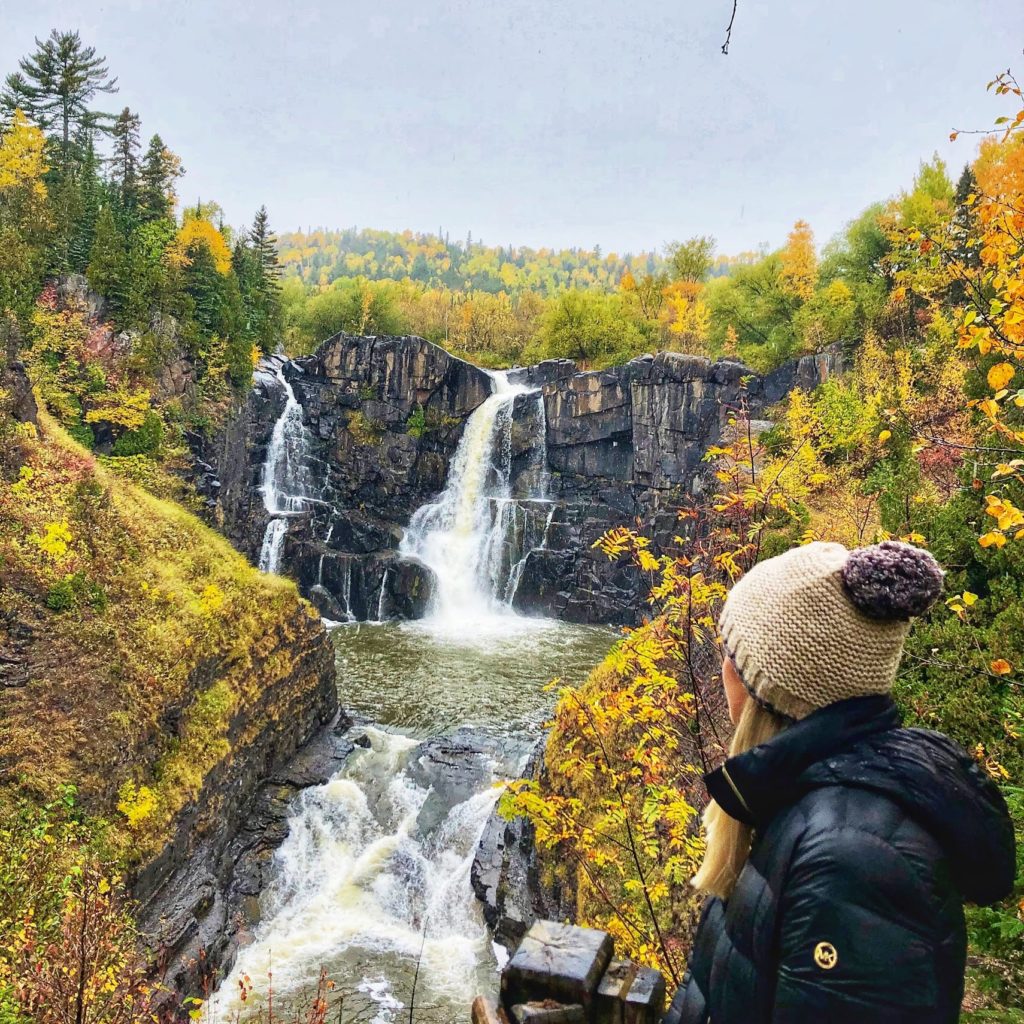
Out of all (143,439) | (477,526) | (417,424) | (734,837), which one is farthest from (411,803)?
(417,424)

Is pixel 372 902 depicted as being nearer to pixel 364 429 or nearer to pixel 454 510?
pixel 454 510

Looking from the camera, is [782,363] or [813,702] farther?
[782,363]

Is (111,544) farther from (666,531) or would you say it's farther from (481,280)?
(481,280)

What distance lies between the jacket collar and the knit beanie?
0.05 meters

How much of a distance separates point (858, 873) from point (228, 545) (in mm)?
17360

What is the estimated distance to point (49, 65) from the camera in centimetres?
3522

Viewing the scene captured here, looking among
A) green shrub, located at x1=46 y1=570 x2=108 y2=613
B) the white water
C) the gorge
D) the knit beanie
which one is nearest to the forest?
green shrub, located at x1=46 y1=570 x2=108 y2=613

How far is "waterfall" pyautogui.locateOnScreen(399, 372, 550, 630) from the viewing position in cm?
3134

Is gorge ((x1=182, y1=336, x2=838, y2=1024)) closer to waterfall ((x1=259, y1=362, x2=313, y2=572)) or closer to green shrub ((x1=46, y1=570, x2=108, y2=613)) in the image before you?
waterfall ((x1=259, y1=362, x2=313, y2=572))

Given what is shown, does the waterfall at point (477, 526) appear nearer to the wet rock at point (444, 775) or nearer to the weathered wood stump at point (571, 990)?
the wet rock at point (444, 775)

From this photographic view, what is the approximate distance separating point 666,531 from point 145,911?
25.3 meters

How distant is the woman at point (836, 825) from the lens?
1336 millimetres

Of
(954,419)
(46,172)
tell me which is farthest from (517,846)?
(46,172)

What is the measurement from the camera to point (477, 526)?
109ft
